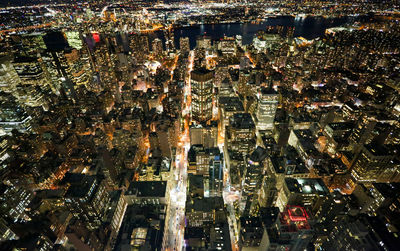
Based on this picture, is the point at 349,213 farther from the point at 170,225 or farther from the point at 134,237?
the point at 134,237

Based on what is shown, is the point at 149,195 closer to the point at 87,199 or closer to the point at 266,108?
the point at 87,199

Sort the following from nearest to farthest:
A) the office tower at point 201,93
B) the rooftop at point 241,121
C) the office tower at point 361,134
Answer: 1. the office tower at point 361,134
2. the rooftop at point 241,121
3. the office tower at point 201,93

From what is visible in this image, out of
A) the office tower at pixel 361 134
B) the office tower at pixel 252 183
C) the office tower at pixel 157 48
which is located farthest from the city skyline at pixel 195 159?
the office tower at pixel 157 48

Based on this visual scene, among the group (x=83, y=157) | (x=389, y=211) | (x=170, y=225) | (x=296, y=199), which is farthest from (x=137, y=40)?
(x=389, y=211)

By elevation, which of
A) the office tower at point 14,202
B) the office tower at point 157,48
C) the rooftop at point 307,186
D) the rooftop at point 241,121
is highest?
the office tower at point 157,48

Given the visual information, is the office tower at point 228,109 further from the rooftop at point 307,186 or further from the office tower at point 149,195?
the office tower at point 149,195

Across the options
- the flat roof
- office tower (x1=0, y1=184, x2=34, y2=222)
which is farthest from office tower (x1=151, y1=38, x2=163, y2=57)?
office tower (x1=0, y1=184, x2=34, y2=222)
